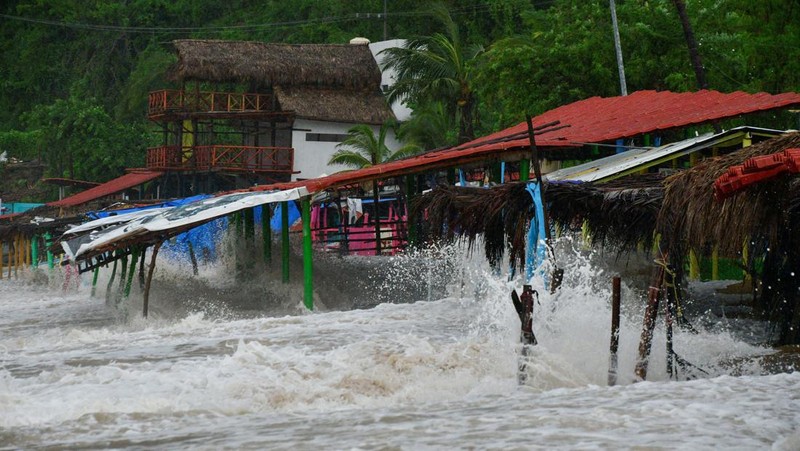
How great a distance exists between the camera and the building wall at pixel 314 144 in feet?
121

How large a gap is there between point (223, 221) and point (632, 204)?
13.6 metres

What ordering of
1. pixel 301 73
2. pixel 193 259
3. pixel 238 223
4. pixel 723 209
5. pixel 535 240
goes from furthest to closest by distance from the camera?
pixel 301 73 < pixel 238 223 < pixel 193 259 < pixel 535 240 < pixel 723 209

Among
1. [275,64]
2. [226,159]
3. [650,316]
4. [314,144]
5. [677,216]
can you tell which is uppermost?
[275,64]

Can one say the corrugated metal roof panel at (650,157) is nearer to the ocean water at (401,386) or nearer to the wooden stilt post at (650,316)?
the ocean water at (401,386)

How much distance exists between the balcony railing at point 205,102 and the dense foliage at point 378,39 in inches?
210

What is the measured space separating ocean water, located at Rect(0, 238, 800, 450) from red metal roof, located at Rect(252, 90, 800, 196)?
1.74 metres

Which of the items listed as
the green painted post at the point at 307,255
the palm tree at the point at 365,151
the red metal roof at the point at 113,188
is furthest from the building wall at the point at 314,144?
the green painted post at the point at 307,255

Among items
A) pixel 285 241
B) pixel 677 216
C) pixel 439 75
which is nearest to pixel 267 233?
pixel 285 241

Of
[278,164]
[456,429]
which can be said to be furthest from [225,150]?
[456,429]

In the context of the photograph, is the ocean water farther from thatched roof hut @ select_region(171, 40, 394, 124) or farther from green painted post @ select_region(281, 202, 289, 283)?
thatched roof hut @ select_region(171, 40, 394, 124)

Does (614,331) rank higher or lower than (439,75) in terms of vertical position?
lower

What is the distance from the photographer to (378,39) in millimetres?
46688

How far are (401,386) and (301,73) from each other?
2724 cm

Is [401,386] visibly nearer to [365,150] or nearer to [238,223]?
[238,223]
